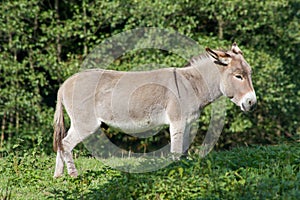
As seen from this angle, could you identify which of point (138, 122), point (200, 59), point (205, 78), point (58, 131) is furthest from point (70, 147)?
point (200, 59)

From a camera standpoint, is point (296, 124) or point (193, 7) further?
point (296, 124)

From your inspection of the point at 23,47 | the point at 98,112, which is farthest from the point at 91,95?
the point at 23,47

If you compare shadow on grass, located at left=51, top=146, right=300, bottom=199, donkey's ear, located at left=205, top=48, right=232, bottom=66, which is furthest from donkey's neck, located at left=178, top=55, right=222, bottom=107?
shadow on grass, located at left=51, top=146, right=300, bottom=199

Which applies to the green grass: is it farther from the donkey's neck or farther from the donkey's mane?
the donkey's mane

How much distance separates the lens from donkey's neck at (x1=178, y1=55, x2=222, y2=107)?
25.4 ft

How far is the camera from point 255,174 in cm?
533

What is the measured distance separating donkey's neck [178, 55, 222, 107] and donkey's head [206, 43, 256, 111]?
0.30 ft

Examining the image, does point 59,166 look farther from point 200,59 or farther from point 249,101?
point 249,101

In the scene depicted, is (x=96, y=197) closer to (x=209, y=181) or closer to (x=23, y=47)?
(x=209, y=181)

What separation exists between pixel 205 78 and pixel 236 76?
474mm

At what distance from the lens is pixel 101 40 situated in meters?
14.1

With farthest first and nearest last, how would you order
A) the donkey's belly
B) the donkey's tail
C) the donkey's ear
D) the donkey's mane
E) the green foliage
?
the green foliage → the donkey's mane → the donkey's ear → the donkey's belly → the donkey's tail

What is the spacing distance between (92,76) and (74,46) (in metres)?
7.69

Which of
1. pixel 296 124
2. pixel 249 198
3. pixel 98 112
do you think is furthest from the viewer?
pixel 296 124
